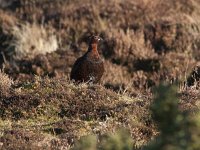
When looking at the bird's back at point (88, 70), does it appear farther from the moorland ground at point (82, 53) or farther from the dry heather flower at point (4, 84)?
the dry heather flower at point (4, 84)

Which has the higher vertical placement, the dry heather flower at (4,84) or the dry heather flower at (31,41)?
the dry heather flower at (4,84)

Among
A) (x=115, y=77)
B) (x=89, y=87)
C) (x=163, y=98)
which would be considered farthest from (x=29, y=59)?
(x=163, y=98)

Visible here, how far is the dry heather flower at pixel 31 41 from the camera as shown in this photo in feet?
72.7

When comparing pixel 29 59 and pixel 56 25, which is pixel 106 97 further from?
pixel 56 25

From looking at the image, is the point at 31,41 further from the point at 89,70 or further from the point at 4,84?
the point at 4,84

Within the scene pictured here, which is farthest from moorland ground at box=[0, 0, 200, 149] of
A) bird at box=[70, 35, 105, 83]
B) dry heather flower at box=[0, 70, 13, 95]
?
bird at box=[70, 35, 105, 83]

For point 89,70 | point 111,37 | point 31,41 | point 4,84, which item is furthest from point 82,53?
point 4,84

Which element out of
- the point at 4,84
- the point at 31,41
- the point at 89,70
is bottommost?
the point at 31,41

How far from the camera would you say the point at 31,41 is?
22.6 meters

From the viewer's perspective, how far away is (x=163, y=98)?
16.3 ft

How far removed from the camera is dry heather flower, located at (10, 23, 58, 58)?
22156 mm

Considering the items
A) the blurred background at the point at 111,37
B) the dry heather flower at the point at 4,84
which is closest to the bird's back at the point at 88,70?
the dry heather flower at the point at 4,84

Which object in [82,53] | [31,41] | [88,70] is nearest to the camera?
[88,70]

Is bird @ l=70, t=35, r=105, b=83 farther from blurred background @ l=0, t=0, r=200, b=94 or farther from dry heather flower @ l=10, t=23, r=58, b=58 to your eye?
dry heather flower @ l=10, t=23, r=58, b=58
